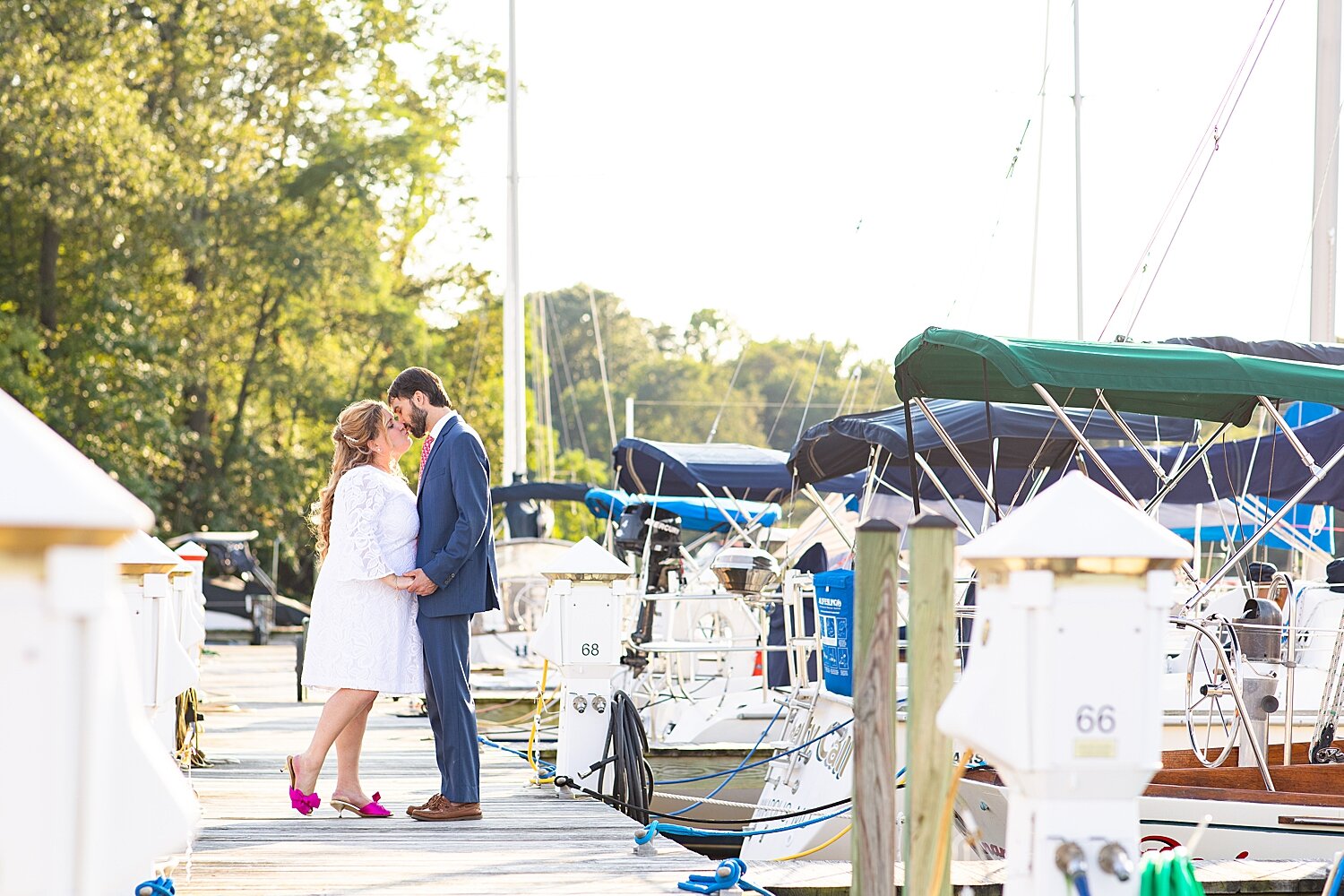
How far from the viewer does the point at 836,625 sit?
745cm

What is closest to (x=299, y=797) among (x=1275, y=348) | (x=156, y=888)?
(x=156, y=888)

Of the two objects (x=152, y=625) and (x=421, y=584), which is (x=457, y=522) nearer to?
(x=421, y=584)

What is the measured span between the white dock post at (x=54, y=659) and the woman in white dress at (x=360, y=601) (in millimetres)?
3979

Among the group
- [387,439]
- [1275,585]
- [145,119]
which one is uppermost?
[145,119]

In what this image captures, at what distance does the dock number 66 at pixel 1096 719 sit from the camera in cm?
305

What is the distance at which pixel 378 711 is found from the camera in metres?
14.0

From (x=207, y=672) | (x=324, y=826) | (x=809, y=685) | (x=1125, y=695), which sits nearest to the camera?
(x=1125, y=695)

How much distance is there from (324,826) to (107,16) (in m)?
23.0

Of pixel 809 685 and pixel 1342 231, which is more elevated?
pixel 1342 231

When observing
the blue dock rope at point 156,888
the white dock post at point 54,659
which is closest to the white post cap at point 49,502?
the white dock post at point 54,659

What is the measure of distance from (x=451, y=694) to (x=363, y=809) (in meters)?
0.74

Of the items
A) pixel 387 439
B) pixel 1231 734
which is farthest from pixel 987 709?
pixel 1231 734

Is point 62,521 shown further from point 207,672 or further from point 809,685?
point 207,672

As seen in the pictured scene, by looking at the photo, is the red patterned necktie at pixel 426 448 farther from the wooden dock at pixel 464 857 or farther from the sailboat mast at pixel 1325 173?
the sailboat mast at pixel 1325 173
